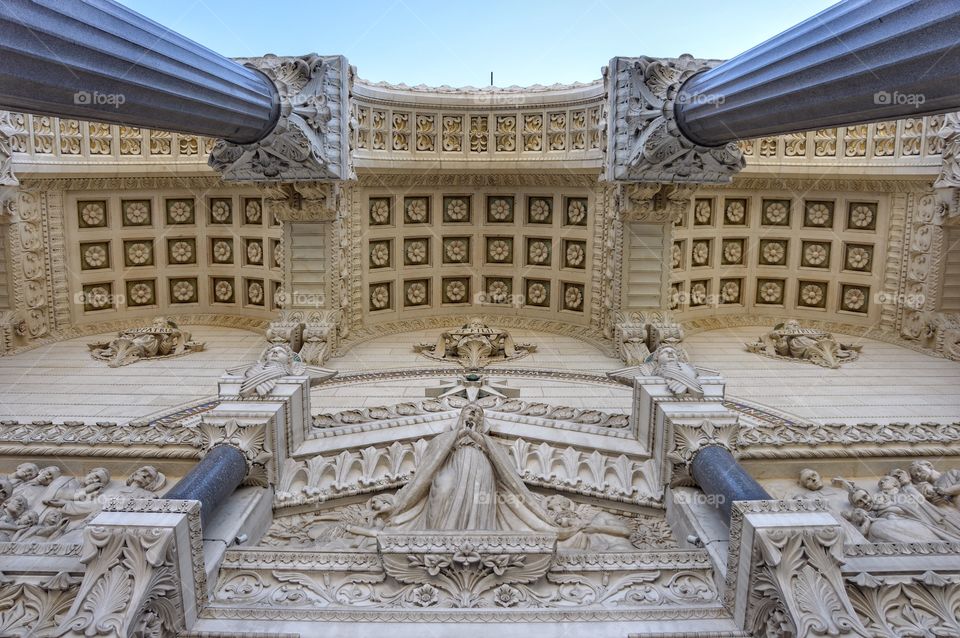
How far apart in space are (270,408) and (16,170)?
38.5 feet

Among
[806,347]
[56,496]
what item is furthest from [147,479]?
[806,347]

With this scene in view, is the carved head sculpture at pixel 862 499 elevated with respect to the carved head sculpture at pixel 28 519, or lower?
elevated

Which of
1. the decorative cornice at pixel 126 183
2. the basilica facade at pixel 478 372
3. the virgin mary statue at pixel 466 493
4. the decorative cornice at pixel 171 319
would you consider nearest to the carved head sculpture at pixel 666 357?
the basilica facade at pixel 478 372

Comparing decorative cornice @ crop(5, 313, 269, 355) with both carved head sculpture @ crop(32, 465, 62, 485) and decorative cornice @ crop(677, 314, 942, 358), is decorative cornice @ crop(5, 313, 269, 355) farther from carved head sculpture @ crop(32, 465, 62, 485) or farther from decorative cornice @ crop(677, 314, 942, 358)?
decorative cornice @ crop(677, 314, 942, 358)

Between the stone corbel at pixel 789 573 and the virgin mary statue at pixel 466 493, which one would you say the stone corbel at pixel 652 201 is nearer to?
the virgin mary statue at pixel 466 493

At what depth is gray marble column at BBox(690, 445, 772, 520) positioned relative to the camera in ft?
22.7

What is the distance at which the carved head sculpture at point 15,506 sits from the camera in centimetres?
754

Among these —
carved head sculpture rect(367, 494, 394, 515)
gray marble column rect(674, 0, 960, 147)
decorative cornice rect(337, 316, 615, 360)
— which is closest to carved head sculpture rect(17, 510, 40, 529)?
carved head sculpture rect(367, 494, 394, 515)

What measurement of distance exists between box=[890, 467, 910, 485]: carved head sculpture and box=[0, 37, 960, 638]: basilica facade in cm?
4

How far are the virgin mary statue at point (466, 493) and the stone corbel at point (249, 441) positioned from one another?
1.94m

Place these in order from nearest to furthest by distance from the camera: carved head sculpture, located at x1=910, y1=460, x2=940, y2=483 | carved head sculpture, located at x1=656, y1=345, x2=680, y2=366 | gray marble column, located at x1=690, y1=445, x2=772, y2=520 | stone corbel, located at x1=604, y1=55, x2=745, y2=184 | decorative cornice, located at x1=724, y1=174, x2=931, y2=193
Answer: gray marble column, located at x1=690, y1=445, x2=772, y2=520, carved head sculpture, located at x1=910, y1=460, x2=940, y2=483, carved head sculpture, located at x1=656, y1=345, x2=680, y2=366, stone corbel, located at x1=604, y1=55, x2=745, y2=184, decorative cornice, located at x1=724, y1=174, x2=931, y2=193

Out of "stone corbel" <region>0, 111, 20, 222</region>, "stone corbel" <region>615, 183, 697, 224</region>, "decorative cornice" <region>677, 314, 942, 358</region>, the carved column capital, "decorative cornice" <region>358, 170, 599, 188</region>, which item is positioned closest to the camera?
the carved column capital

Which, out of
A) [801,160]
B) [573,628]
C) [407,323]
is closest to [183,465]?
[573,628]

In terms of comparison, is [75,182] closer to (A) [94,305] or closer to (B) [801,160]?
(A) [94,305]
